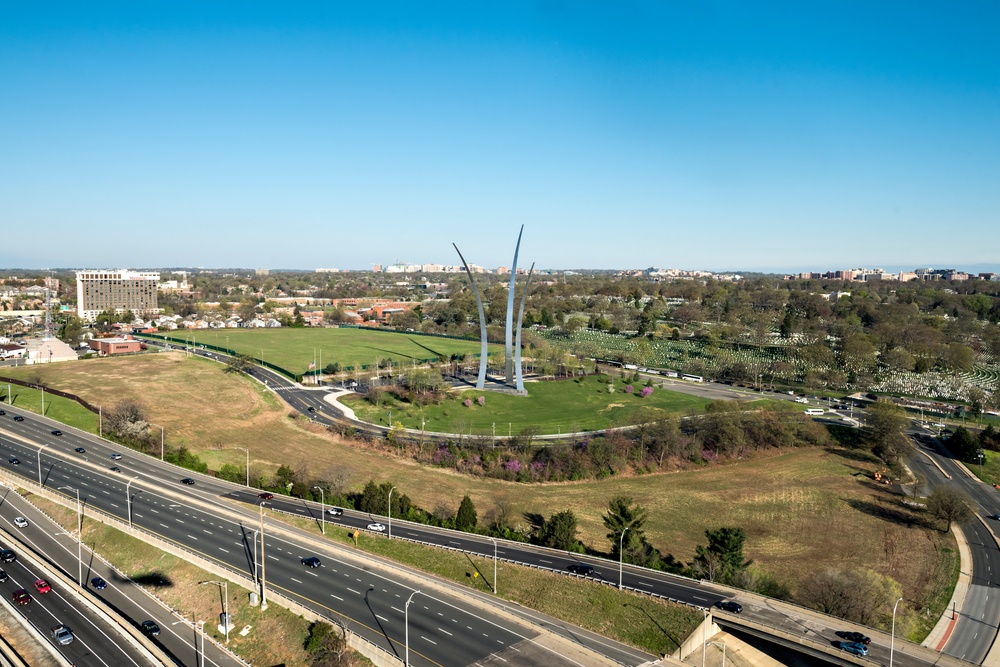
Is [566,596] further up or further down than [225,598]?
further up

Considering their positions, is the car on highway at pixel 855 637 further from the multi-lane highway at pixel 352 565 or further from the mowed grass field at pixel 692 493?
the mowed grass field at pixel 692 493

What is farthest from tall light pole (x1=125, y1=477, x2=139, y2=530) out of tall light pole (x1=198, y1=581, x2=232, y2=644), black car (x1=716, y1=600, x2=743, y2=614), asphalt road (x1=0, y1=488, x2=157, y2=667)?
black car (x1=716, y1=600, x2=743, y2=614)

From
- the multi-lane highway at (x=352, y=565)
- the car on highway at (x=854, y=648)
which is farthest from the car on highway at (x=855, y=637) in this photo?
the multi-lane highway at (x=352, y=565)

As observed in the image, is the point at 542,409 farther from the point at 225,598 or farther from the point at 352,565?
the point at 225,598

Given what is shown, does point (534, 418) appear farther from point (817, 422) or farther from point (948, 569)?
point (948, 569)

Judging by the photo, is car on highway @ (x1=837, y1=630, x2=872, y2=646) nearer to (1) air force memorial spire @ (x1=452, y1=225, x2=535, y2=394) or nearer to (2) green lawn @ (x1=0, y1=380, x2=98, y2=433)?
(1) air force memorial spire @ (x1=452, y1=225, x2=535, y2=394)

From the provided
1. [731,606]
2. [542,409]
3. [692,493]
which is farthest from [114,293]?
[731,606]

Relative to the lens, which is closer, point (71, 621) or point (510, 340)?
point (71, 621)
